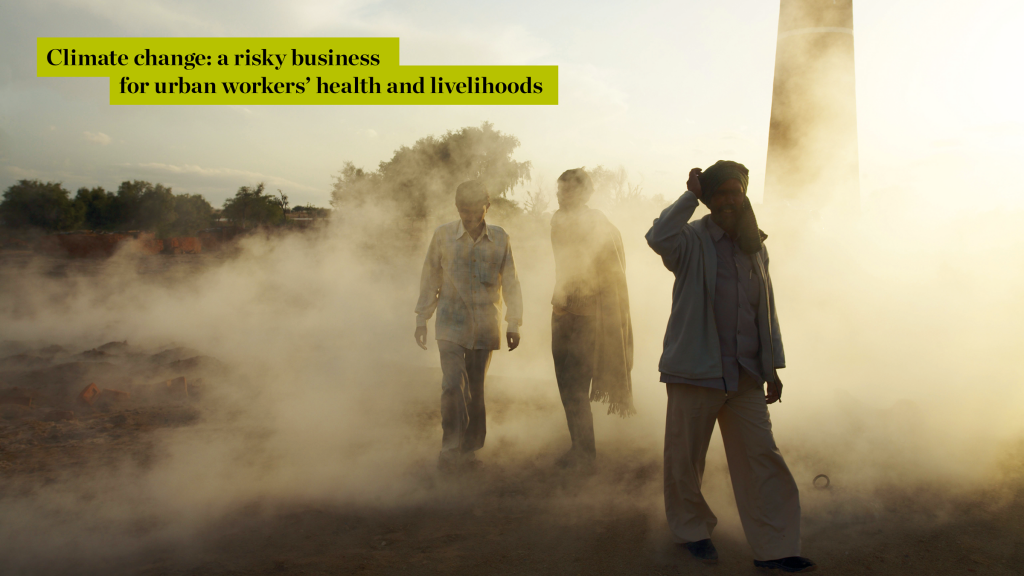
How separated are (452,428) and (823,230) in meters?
5.02

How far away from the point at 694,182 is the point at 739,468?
1.34 meters

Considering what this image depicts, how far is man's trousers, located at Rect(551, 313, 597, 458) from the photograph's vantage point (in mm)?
3932

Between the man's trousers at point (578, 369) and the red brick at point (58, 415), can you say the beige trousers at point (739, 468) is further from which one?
the red brick at point (58, 415)

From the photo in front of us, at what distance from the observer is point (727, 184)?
265 cm

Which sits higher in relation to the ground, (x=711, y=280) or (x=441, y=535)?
(x=711, y=280)

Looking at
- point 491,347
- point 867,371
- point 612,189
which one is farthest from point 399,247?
point 867,371

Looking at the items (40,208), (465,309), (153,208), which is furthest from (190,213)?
(465,309)

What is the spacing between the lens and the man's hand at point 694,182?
8.86ft

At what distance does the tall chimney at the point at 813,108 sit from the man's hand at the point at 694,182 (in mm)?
6206

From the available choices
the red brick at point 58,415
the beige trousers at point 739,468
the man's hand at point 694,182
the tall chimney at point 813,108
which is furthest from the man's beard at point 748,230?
the tall chimney at point 813,108

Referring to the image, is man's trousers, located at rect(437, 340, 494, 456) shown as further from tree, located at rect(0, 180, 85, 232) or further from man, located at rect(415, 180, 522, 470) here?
tree, located at rect(0, 180, 85, 232)

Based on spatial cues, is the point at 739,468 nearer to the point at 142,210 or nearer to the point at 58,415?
the point at 58,415

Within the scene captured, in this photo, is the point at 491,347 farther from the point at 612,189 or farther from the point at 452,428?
the point at 612,189

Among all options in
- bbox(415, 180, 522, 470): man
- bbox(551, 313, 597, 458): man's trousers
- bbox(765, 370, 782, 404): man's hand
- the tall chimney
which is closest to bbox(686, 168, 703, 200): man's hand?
bbox(765, 370, 782, 404): man's hand
